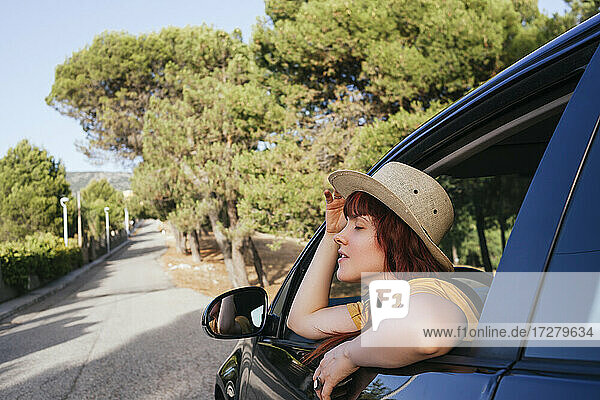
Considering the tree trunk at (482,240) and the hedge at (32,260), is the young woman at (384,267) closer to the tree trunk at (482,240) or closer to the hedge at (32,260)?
the tree trunk at (482,240)

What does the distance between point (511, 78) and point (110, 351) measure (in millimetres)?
8675

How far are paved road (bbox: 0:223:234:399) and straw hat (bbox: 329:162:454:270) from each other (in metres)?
5.40

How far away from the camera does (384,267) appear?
53.6 inches

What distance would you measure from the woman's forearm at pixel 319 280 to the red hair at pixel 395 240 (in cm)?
26

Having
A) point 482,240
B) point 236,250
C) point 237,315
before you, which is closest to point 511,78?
point 237,315

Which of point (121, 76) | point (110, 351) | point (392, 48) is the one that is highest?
point (121, 76)

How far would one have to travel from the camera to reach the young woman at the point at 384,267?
1027mm

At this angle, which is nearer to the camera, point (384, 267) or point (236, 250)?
point (384, 267)

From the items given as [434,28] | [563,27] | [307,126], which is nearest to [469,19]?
[434,28]

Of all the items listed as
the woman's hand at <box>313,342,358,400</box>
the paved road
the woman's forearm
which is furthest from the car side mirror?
the paved road

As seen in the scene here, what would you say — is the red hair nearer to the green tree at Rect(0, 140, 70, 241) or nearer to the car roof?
the car roof

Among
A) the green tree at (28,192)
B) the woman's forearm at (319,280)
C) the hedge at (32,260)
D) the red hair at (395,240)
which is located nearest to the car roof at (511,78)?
the red hair at (395,240)

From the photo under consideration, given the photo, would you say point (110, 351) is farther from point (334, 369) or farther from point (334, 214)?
point (334, 369)

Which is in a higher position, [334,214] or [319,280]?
[334,214]
